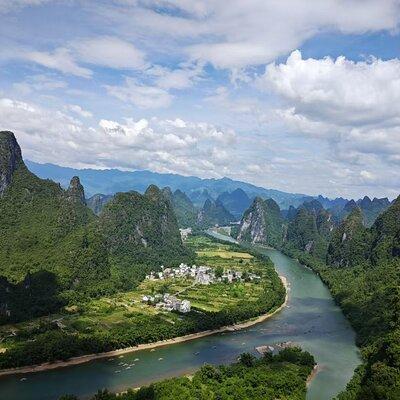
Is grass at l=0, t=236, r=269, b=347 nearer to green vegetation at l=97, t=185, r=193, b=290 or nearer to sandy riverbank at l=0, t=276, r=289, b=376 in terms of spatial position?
sandy riverbank at l=0, t=276, r=289, b=376

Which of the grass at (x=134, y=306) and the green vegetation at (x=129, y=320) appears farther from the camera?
the grass at (x=134, y=306)

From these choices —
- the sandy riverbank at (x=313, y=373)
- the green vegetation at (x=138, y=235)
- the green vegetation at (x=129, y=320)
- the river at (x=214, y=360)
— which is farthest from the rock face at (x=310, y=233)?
the sandy riverbank at (x=313, y=373)

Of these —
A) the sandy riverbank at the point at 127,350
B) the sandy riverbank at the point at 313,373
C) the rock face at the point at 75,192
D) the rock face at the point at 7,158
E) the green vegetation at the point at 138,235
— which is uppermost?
the rock face at the point at 7,158

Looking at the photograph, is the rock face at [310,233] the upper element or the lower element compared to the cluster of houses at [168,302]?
upper

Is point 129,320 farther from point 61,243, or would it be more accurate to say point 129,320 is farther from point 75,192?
point 75,192

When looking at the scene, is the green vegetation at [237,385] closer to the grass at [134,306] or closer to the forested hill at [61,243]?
the grass at [134,306]

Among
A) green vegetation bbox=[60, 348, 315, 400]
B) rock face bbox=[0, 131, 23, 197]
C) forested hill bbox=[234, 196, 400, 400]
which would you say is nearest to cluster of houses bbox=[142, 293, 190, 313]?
forested hill bbox=[234, 196, 400, 400]

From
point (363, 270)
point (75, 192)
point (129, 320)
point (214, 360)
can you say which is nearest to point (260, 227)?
point (75, 192)
